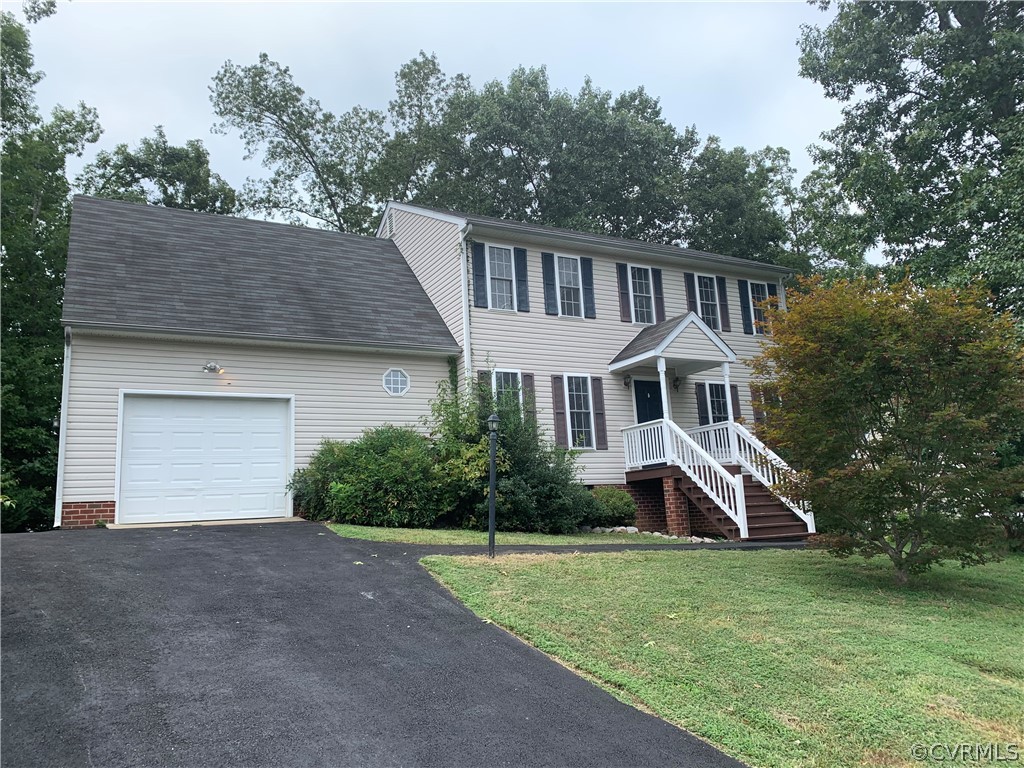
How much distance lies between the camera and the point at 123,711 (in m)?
4.10

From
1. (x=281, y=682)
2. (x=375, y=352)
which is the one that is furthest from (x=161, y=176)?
(x=281, y=682)

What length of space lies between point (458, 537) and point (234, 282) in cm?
753

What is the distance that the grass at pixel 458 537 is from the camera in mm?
10008

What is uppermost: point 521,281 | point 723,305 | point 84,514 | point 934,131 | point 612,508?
point 934,131

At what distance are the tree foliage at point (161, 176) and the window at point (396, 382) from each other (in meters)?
14.9

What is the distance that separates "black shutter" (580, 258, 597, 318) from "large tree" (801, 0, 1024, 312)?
6.41m

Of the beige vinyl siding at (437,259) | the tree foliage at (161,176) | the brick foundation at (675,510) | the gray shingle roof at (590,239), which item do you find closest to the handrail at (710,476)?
the brick foundation at (675,510)

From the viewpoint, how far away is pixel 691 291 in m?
17.7

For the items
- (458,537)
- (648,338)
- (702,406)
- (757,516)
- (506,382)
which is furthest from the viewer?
(702,406)

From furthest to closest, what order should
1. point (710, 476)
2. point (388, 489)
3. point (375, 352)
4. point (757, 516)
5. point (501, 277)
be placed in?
point (501, 277) → point (375, 352) → point (710, 476) → point (757, 516) → point (388, 489)

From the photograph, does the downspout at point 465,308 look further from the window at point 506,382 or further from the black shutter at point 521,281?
the black shutter at point 521,281

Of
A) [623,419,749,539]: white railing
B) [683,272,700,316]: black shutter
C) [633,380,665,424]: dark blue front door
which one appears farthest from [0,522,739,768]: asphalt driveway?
[683,272,700,316]: black shutter

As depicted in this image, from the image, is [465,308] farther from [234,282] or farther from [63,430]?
[63,430]

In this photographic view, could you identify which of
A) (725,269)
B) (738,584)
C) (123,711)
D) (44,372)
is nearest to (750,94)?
(725,269)
